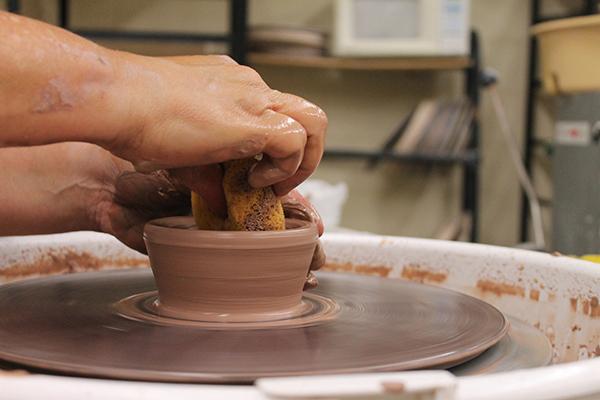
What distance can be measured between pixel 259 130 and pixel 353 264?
0.52 metres

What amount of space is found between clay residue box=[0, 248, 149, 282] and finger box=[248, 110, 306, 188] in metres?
0.50

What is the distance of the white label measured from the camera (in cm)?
219

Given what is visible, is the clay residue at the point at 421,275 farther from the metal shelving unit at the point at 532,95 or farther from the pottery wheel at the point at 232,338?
the metal shelving unit at the point at 532,95

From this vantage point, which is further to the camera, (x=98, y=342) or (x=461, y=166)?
(x=461, y=166)

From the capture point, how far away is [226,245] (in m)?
0.76

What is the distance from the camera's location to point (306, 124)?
0.75 m

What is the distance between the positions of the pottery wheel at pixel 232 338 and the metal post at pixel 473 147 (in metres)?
2.53

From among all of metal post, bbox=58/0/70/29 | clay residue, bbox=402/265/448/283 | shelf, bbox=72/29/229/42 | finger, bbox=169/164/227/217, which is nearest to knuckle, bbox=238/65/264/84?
finger, bbox=169/164/227/217

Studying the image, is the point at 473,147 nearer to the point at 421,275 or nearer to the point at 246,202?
the point at 421,275

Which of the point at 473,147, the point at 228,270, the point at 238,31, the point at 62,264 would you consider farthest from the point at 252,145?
the point at 473,147

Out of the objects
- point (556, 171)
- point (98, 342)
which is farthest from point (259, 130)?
point (556, 171)

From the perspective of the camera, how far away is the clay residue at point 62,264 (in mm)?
1116

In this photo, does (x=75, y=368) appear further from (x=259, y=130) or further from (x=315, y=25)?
(x=315, y=25)

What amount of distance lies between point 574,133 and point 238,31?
156 cm
